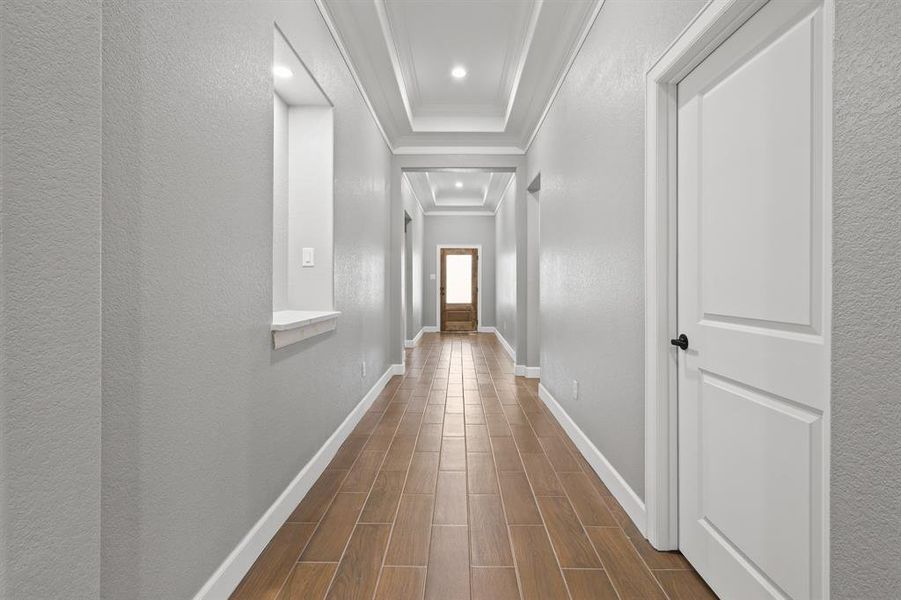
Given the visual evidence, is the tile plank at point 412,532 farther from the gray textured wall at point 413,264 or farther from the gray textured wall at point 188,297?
the gray textured wall at point 413,264

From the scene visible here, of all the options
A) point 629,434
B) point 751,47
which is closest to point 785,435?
point 629,434

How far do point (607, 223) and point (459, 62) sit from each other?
2.38 metres

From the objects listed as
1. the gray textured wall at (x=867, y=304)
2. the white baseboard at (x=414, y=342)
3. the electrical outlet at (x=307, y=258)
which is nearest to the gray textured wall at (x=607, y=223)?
the gray textured wall at (x=867, y=304)

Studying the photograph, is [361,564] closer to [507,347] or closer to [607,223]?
[607,223]

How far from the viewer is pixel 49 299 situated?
733 mm

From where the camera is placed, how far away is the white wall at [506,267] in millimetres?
6684

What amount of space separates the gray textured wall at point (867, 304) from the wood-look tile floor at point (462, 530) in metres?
0.80

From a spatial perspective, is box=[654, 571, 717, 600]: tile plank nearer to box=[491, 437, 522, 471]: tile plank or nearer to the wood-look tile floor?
the wood-look tile floor

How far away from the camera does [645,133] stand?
184 centimetres

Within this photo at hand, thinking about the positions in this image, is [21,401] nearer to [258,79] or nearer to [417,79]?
[258,79]

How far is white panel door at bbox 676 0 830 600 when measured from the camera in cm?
109

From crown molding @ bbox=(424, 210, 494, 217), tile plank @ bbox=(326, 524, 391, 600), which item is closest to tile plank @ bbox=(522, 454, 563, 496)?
tile plank @ bbox=(326, 524, 391, 600)

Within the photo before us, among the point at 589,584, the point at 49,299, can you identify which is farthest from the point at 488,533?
the point at 49,299

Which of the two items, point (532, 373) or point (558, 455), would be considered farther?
point (532, 373)
